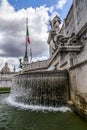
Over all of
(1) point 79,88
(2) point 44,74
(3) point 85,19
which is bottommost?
(1) point 79,88

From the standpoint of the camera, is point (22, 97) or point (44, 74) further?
point (22, 97)

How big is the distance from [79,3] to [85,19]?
349 centimetres

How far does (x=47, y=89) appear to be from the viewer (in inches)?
A: 479

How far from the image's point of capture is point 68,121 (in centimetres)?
815

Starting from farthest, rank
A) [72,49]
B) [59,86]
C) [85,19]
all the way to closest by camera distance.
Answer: [85,19]
[72,49]
[59,86]

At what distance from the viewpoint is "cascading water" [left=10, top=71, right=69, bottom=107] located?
11.9 metres

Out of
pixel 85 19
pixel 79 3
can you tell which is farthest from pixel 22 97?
pixel 79 3

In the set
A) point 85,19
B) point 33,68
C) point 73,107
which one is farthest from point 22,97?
point 33,68

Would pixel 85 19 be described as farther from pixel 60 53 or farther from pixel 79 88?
pixel 79 88

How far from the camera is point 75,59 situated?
13.9 m

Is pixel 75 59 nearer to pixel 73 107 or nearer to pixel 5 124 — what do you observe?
pixel 73 107

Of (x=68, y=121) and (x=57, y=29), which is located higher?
(x=57, y=29)

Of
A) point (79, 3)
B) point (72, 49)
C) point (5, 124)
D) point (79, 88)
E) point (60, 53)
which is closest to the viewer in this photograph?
point (5, 124)

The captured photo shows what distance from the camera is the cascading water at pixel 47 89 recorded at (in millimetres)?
11891
